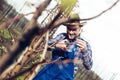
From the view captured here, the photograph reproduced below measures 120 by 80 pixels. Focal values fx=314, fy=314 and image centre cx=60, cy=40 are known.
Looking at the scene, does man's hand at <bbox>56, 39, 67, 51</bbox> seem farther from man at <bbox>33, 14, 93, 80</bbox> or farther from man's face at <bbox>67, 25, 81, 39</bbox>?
man's face at <bbox>67, 25, 81, 39</bbox>

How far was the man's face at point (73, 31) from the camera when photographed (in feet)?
13.1

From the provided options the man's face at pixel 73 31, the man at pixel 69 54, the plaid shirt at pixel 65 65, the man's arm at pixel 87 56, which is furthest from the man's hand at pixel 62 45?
the man's arm at pixel 87 56

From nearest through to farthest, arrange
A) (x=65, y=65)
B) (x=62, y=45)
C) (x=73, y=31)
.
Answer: (x=62, y=45)
(x=73, y=31)
(x=65, y=65)

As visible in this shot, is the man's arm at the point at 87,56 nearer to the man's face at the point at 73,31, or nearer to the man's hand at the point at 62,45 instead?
the man's face at the point at 73,31

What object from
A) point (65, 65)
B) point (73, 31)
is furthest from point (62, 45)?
point (65, 65)

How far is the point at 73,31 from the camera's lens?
4.13 m

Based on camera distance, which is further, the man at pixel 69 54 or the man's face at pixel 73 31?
the man at pixel 69 54

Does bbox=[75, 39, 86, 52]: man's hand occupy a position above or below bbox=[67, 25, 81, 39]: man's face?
below

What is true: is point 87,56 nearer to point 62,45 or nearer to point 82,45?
point 82,45

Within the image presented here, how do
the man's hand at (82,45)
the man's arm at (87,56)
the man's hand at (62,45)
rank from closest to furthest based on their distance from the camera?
the man's hand at (62,45)
the man's hand at (82,45)
the man's arm at (87,56)

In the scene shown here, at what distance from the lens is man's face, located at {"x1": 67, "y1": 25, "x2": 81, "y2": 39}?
3.99 metres

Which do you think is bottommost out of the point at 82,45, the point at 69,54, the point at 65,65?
the point at 65,65

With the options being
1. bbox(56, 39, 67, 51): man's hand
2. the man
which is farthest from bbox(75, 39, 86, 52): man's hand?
bbox(56, 39, 67, 51): man's hand

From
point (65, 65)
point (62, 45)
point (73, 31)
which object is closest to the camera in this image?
point (62, 45)
